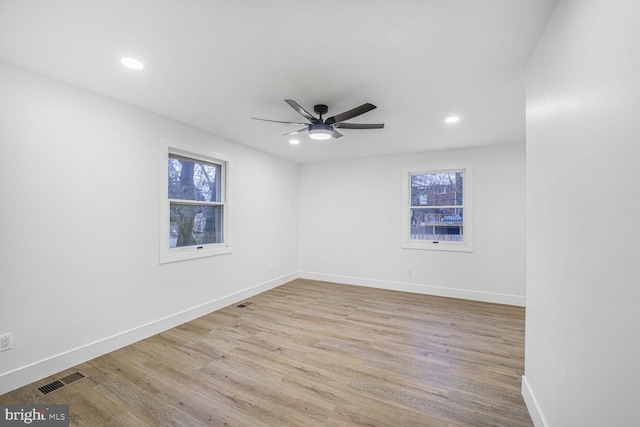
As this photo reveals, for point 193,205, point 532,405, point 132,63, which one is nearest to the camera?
point 532,405

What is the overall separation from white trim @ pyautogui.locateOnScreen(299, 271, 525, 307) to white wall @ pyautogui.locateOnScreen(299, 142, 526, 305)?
0.02 m

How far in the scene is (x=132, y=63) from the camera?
7.02ft

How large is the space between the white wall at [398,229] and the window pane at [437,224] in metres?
0.26

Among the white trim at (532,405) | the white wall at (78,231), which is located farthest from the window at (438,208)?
the white wall at (78,231)

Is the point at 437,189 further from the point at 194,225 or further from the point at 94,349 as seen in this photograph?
the point at 94,349

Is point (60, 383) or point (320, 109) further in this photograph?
point (320, 109)

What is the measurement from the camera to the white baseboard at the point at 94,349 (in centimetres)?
218

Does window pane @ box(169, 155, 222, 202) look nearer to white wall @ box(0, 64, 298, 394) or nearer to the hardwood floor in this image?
white wall @ box(0, 64, 298, 394)

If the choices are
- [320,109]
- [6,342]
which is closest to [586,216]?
[320,109]

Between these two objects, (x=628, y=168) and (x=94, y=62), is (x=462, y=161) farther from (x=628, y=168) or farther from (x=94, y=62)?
(x=94, y=62)

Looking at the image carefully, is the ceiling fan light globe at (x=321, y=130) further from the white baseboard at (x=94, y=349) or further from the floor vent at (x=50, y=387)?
the floor vent at (x=50, y=387)

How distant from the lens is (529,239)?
196 centimetres

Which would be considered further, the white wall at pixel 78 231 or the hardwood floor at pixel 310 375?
the white wall at pixel 78 231

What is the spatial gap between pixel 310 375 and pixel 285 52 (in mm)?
2590
